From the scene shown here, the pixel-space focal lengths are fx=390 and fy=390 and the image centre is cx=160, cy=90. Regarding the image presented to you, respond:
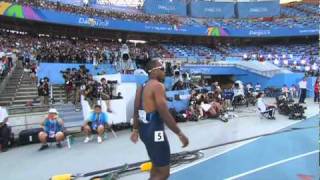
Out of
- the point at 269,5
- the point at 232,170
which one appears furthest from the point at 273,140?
the point at 269,5

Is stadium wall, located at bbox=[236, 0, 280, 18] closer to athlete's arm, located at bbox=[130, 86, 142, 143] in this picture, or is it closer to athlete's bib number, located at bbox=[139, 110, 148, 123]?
athlete's arm, located at bbox=[130, 86, 142, 143]

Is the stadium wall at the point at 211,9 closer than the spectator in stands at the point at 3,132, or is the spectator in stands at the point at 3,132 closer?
the spectator in stands at the point at 3,132

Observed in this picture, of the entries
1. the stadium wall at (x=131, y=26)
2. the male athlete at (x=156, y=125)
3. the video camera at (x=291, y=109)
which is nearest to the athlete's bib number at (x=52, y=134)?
the male athlete at (x=156, y=125)

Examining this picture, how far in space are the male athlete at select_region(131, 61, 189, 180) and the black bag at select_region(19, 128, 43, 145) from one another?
649 centimetres

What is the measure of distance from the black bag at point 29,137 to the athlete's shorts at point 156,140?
653cm

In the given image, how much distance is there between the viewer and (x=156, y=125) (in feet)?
13.7

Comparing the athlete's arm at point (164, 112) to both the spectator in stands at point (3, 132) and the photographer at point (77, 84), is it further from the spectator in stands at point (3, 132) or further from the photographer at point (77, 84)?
the photographer at point (77, 84)

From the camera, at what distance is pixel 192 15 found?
4966cm

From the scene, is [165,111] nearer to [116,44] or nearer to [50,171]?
[50,171]

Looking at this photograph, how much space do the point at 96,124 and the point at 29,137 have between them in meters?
1.77

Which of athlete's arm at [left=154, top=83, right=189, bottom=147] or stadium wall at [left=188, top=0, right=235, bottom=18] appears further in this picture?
stadium wall at [left=188, top=0, right=235, bottom=18]

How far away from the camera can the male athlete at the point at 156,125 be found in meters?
4.09

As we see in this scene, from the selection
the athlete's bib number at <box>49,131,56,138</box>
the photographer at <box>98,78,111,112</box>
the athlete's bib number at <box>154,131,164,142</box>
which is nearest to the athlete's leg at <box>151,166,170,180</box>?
the athlete's bib number at <box>154,131,164,142</box>

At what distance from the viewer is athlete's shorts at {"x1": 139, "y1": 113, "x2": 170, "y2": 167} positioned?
413 cm
